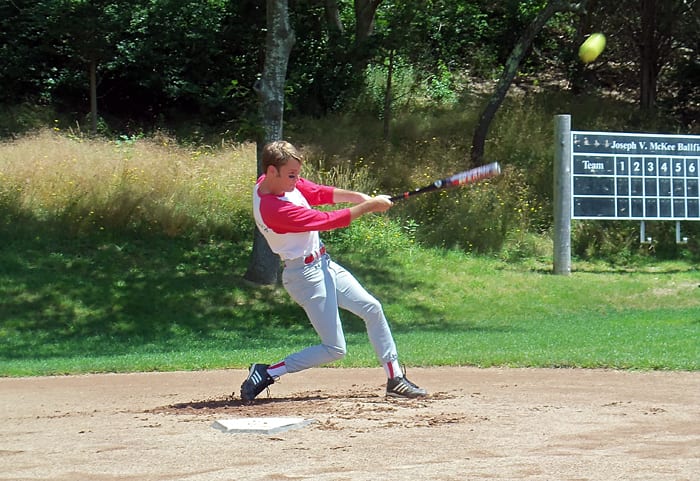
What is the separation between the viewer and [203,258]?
752 inches

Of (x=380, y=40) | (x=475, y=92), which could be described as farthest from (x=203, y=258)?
(x=475, y=92)

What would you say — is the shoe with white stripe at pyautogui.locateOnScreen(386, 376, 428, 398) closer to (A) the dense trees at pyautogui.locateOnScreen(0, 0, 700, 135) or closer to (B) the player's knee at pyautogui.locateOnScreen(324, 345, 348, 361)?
(B) the player's knee at pyautogui.locateOnScreen(324, 345, 348, 361)

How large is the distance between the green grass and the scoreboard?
4.68 ft

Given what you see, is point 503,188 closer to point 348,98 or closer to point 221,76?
point 348,98

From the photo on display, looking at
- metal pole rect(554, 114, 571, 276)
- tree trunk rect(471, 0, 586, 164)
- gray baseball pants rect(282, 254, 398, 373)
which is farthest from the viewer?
tree trunk rect(471, 0, 586, 164)

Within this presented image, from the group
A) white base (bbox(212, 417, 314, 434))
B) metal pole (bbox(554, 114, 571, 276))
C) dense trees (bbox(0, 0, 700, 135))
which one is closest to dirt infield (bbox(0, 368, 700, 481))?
white base (bbox(212, 417, 314, 434))

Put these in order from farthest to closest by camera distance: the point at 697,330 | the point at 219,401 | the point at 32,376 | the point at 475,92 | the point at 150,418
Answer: the point at 475,92, the point at 697,330, the point at 32,376, the point at 219,401, the point at 150,418

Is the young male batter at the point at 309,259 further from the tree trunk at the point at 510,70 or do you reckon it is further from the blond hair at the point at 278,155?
the tree trunk at the point at 510,70

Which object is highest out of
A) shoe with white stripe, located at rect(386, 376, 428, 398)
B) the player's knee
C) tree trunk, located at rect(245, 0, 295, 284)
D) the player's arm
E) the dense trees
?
the dense trees

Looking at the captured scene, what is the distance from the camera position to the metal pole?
20375 mm

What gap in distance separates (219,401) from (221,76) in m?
19.2

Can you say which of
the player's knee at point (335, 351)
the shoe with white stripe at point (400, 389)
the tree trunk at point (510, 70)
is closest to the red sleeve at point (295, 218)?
the player's knee at point (335, 351)

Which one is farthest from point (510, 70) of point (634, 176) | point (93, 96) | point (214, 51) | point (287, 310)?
point (93, 96)

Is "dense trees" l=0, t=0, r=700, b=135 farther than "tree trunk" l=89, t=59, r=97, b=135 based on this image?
Yes
